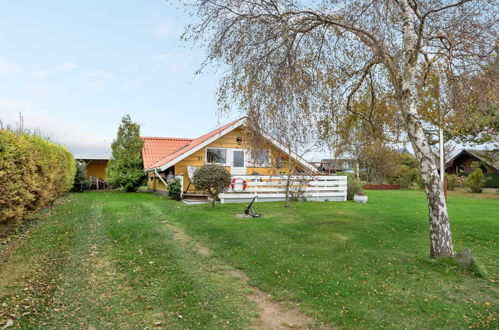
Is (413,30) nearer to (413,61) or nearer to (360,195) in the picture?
(413,61)

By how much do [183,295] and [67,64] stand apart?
1324 cm

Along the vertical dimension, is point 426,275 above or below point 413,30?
below

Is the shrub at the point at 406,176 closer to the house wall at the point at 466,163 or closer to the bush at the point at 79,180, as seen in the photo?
the house wall at the point at 466,163

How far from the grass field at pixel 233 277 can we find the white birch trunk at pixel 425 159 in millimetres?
466

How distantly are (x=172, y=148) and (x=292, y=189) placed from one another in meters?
12.4

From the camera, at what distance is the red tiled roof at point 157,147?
77.0ft

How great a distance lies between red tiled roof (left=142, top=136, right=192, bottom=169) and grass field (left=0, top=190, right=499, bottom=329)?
545 inches

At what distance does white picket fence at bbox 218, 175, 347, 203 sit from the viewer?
16.3 metres

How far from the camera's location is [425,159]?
6.64 metres

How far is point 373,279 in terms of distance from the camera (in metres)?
5.35

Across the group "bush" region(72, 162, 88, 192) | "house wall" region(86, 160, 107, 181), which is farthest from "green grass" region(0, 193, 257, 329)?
"house wall" region(86, 160, 107, 181)

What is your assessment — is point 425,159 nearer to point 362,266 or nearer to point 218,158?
point 362,266

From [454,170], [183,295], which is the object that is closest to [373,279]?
[183,295]

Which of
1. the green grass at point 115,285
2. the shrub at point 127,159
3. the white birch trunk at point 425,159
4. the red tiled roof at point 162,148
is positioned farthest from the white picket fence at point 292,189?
the white birch trunk at point 425,159
